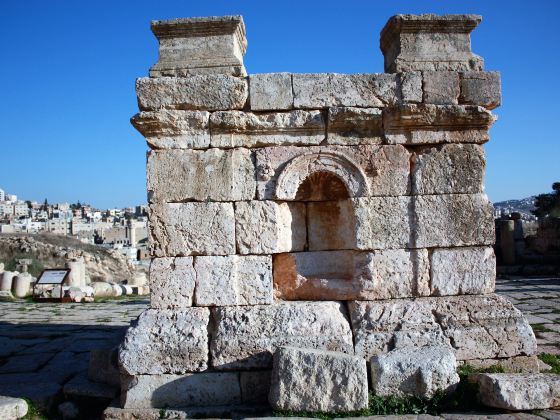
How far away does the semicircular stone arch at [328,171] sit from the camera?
4.74 meters

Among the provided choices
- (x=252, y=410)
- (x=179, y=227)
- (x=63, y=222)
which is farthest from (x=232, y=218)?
(x=63, y=222)

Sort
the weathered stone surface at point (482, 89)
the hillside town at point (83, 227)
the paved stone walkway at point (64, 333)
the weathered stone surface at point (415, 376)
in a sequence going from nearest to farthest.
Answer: the weathered stone surface at point (415, 376) < the weathered stone surface at point (482, 89) < the paved stone walkway at point (64, 333) < the hillside town at point (83, 227)

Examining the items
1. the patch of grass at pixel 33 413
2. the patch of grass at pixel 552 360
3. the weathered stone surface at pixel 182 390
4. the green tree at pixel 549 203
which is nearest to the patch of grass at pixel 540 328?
the patch of grass at pixel 552 360

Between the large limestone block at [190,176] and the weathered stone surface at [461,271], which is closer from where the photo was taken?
the large limestone block at [190,176]

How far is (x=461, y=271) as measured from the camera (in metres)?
4.80

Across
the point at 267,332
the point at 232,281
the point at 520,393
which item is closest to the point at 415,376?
the point at 520,393

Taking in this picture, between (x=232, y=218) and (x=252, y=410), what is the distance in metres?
1.73

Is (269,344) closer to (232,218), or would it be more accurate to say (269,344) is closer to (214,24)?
(232,218)

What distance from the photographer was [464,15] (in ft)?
16.2

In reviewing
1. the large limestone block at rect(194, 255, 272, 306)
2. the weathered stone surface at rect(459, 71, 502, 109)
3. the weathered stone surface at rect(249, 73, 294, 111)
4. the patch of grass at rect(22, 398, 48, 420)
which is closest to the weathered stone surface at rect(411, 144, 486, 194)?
the weathered stone surface at rect(459, 71, 502, 109)

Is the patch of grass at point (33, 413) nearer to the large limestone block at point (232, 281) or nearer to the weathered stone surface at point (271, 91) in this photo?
the large limestone block at point (232, 281)

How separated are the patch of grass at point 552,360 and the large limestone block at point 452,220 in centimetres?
149

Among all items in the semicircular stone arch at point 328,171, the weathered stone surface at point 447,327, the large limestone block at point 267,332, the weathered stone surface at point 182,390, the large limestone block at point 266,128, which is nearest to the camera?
the weathered stone surface at point 182,390

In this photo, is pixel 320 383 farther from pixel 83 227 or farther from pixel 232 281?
pixel 83 227
